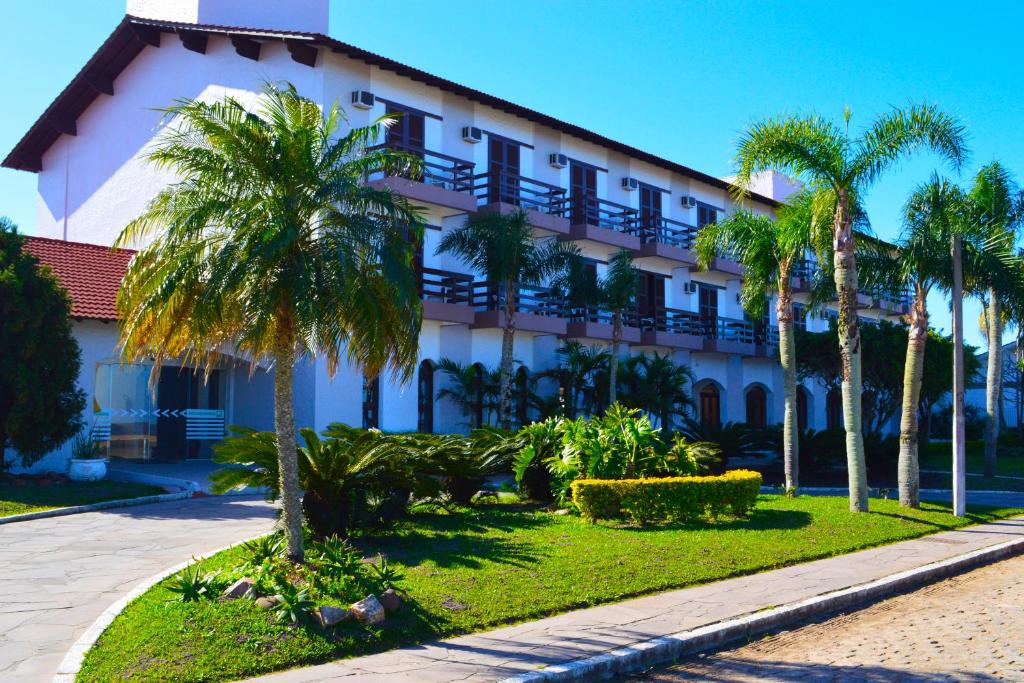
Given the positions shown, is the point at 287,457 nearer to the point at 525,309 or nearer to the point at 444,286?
the point at 444,286

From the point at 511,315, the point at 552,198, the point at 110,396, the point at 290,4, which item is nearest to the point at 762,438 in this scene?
the point at 511,315

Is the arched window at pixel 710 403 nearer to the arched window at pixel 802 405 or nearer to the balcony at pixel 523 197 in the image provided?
the arched window at pixel 802 405

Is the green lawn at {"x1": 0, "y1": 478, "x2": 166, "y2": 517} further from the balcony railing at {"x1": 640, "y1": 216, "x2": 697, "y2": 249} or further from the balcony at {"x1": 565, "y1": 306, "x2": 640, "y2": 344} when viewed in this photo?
the balcony railing at {"x1": 640, "y1": 216, "x2": 697, "y2": 249}

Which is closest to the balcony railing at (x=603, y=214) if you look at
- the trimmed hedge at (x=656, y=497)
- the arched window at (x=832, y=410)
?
the arched window at (x=832, y=410)

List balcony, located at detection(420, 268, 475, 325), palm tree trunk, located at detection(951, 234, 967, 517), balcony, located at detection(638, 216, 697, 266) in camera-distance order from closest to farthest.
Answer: palm tree trunk, located at detection(951, 234, 967, 517) < balcony, located at detection(420, 268, 475, 325) < balcony, located at detection(638, 216, 697, 266)

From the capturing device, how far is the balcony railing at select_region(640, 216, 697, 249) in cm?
3422

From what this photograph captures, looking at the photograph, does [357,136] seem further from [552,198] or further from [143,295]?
[552,198]

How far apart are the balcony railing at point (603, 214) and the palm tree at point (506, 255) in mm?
5299

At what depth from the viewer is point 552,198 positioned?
3138 centimetres

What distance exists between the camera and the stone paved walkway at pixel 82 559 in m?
8.20

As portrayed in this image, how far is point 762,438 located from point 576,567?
16.4 meters

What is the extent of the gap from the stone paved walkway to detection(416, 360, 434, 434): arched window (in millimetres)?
9554

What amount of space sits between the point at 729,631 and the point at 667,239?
27398 mm

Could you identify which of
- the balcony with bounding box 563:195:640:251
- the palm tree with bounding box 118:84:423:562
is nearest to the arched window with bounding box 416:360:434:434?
the balcony with bounding box 563:195:640:251
